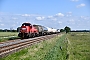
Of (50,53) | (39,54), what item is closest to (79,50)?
(50,53)

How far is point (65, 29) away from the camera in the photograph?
517 ft

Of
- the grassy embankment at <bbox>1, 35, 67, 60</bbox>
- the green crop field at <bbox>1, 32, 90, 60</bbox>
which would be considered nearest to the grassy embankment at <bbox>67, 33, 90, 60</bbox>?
the green crop field at <bbox>1, 32, 90, 60</bbox>

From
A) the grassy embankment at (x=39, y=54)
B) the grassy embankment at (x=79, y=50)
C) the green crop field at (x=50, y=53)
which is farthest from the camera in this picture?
the grassy embankment at (x=79, y=50)

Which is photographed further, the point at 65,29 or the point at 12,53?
the point at 65,29

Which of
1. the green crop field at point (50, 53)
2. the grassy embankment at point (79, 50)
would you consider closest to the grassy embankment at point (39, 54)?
the green crop field at point (50, 53)

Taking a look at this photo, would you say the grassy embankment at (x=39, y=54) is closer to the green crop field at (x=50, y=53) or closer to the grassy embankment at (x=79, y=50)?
the green crop field at (x=50, y=53)

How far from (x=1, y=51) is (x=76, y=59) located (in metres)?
6.56

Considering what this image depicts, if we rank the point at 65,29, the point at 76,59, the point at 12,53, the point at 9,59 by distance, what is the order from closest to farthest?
the point at 9,59 < the point at 12,53 < the point at 76,59 < the point at 65,29

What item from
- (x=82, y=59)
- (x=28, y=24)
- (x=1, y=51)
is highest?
(x=28, y=24)

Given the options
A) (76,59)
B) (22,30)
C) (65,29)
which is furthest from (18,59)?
(65,29)

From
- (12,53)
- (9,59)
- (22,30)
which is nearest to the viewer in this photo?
(9,59)

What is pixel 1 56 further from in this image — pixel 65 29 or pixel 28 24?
pixel 65 29

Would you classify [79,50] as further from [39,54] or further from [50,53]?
[39,54]

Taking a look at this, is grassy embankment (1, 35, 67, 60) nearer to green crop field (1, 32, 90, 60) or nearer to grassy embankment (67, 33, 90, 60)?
green crop field (1, 32, 90, 60)
